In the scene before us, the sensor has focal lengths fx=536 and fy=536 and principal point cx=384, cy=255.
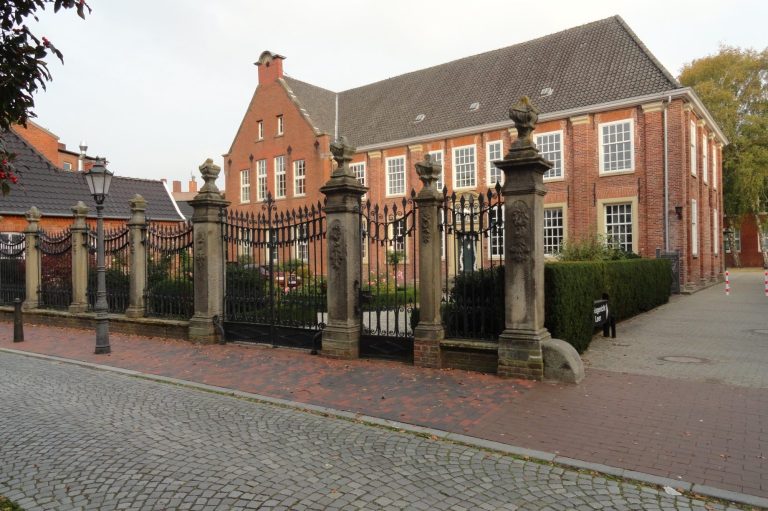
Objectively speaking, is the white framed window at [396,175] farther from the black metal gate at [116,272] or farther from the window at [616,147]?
the black metal gate at [116,272]

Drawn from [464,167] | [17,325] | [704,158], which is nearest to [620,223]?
[704,158]

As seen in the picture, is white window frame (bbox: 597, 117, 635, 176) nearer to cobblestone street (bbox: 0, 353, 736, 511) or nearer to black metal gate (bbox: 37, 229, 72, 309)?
black metal gate (bbox: 37, 229, 72, 309)

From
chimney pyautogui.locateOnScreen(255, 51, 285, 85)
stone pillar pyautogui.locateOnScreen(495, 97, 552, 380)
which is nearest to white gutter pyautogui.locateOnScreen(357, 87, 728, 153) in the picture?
chimney pyautogui.locateOnScreen(255, 51, 285, 85)

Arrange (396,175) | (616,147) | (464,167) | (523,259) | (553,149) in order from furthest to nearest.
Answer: (396,175) → (464,167) → (553,149) → (616,147) → (523,259)

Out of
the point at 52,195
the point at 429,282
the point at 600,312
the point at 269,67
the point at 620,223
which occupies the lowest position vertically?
the point at 600,312

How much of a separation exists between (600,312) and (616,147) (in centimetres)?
1538

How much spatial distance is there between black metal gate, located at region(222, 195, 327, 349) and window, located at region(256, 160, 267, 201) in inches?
987

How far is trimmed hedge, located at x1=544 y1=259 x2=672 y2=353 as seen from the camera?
7.86m

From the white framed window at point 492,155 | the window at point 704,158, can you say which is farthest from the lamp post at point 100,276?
the window at point 704,158

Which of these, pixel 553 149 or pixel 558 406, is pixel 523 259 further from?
pixel 553 149

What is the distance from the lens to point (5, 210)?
21656 millimetres

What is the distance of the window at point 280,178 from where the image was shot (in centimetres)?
3481

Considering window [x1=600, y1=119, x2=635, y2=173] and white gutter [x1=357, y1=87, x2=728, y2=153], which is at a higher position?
white gutter [x1=357, y1=87, x2=728, y2=153]

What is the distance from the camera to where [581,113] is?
936 inches
